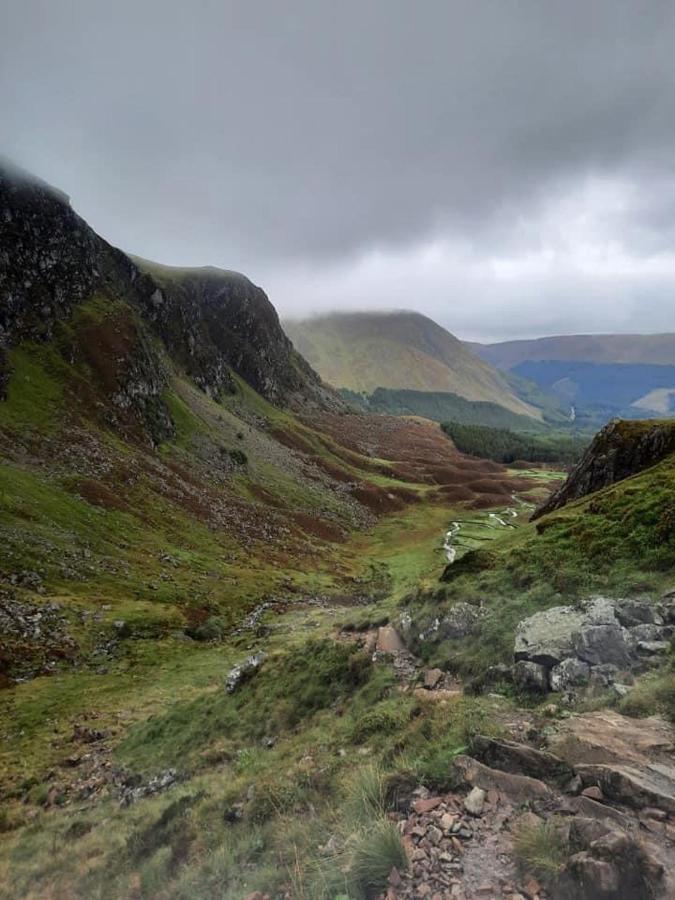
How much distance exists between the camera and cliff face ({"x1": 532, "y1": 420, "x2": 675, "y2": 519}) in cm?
3010

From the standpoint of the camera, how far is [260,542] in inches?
2383

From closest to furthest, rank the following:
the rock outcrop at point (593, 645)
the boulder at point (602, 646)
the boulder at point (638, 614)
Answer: the rock outcrop at point (593, 645), the boulder at point (602, 646), the boulder at point (638, 614)

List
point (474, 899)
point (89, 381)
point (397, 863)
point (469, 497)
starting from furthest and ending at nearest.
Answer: point (469, 497) < point (89, 381) < point (397, 863) < point (474, 899)

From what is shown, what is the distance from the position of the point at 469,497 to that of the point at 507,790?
Result: 9888cm

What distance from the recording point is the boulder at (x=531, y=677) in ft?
40.5

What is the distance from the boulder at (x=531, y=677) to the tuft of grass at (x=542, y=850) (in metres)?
5.02

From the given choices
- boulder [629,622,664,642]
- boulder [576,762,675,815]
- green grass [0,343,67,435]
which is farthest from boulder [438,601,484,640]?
green grass [0,343,67,435]

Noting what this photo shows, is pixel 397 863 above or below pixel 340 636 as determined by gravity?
above

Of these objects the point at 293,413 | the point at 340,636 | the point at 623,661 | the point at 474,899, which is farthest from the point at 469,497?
the point at 474,899

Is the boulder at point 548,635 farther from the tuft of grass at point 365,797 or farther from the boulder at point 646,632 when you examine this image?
the tuft of grass at point 365,797

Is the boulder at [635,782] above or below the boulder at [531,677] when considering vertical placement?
above

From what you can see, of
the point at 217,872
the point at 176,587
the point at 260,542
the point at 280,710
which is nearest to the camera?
the point at 217,872

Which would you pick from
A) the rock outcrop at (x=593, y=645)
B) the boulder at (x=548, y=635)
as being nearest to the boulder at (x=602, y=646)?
the rock outcrop at (x=593, y=645)

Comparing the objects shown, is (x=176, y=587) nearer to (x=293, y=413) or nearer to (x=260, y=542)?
(x=260, y=542)
